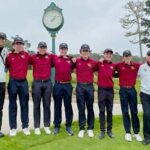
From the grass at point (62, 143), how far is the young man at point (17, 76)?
42cm

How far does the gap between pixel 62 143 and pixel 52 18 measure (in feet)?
21.7

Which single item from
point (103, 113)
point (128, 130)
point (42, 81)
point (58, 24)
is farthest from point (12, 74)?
point (58, 24)

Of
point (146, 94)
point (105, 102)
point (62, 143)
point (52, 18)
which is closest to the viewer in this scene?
point (62, 143)

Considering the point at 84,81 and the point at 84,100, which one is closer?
the point at 84,81

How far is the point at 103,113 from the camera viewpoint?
9.53m

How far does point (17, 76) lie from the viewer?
366 inches

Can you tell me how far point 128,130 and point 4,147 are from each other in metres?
2.60

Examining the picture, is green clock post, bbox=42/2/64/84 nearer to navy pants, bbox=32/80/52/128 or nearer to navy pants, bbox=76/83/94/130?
navy pants, bbox=32/80/52/128

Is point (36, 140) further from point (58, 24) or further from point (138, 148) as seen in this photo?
point (58, 24)

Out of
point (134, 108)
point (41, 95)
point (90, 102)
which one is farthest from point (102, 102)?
point (41, 95)

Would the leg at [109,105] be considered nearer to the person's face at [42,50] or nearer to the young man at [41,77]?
the young man at [41,77]

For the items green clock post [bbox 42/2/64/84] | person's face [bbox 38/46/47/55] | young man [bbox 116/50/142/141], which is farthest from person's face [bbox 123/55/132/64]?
green clock post [bbox 42/2/64/84]

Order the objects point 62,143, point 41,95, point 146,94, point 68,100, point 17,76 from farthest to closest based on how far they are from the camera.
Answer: point 68,100 < point 41,95 < point 17,76 < point 146,94 < point 62,143

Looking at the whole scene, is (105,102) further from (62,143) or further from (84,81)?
(62,143)
